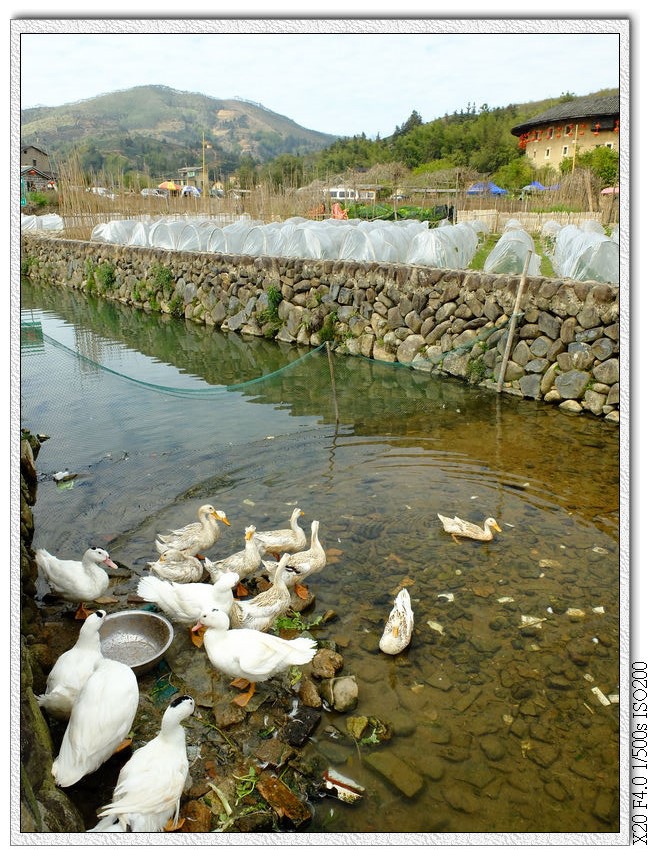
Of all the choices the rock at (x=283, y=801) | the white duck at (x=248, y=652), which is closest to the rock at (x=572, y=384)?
the white duck at (x=248, y=652)

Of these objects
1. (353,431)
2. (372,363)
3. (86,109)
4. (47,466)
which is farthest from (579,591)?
(86,109)

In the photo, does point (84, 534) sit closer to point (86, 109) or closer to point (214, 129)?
point (86, 109)

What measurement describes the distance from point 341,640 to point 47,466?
5.81 meters

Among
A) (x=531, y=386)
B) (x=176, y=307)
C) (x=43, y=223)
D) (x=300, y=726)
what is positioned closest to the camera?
(x=300, y=726)

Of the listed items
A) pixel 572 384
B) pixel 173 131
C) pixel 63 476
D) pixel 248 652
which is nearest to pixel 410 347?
pixel 572 384

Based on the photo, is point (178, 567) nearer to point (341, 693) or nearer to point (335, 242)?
point (341, 693)

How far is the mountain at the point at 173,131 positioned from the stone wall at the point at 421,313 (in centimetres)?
8958

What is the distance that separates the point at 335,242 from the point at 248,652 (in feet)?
50.4

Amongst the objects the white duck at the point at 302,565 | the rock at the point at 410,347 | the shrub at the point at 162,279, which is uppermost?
the shrub at the point at 162,279

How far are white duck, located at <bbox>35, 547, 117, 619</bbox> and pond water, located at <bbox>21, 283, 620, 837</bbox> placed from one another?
0.78m

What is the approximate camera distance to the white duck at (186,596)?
4879mm

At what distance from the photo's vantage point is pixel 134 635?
5027 millimetres

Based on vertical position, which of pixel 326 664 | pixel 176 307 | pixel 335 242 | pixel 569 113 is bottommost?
pixel 326 664

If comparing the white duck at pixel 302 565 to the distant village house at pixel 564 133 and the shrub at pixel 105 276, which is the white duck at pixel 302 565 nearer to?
the shrub at pixel 105 276
